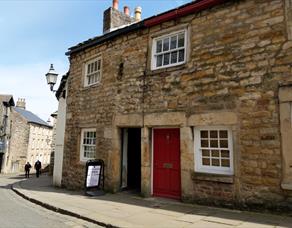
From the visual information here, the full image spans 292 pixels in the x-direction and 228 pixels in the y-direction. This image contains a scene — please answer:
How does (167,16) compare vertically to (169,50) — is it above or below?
above

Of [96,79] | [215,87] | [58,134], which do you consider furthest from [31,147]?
[215,87]

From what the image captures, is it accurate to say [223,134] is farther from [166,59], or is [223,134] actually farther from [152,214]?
[166,59]

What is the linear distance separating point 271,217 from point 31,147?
39.6 metres

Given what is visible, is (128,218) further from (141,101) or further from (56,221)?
(141,101)

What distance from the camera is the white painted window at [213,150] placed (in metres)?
6.70

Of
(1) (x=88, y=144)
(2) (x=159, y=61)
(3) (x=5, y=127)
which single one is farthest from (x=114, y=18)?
(3) (x=5, y=127)

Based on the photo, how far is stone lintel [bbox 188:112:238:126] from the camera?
21.3 feet

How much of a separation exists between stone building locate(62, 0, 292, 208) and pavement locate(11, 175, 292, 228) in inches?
16.9

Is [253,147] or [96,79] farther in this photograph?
[96,79]

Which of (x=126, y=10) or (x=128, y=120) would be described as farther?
(x=126, y=10)

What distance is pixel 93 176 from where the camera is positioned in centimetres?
911

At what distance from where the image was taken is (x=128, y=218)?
19.0ft

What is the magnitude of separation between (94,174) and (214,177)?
426cm

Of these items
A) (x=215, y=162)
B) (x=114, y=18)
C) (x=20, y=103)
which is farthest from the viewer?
(x=20, y=103)
